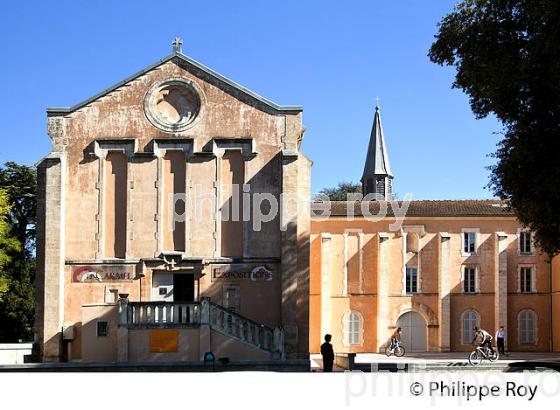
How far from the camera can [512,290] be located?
52.7 metres

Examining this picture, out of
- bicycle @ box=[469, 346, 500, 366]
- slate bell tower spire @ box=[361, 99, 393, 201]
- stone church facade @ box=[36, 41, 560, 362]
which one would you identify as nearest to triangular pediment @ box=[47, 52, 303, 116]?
stone church facade @ box=[36, 41, 560, 362]

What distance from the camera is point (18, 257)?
60375mm

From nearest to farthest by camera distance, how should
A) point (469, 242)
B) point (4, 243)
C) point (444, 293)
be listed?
point (4, 243)
point (444, 293)
point (469, 242)

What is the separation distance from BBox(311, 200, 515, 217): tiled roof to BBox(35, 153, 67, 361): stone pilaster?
72.3ft

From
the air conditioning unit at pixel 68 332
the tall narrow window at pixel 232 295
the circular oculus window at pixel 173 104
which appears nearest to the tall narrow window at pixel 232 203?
the tall narrow window at pixel 232 295

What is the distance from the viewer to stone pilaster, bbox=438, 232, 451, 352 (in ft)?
170

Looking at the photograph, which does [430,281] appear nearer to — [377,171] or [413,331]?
[413,331]

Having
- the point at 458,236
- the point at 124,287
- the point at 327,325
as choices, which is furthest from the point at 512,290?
the point at 124,287

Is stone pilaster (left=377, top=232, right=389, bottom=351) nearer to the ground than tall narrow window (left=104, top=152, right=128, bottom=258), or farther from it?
nearer to the ground

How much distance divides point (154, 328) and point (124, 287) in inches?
144

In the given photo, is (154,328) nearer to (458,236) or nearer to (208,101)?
(208,101)

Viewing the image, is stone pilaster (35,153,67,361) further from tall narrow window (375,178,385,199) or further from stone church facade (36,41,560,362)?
tall narrow window (375,178,385,199)

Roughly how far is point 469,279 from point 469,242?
2229mm

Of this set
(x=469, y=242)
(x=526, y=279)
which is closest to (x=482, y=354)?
(x=469, y=242)
